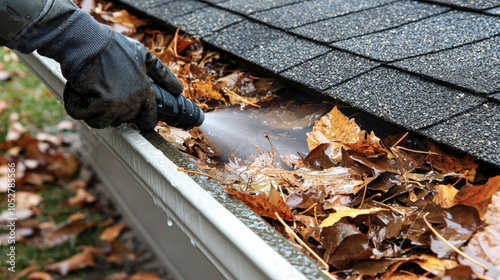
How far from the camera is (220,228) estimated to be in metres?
1.01

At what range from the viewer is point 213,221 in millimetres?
1037

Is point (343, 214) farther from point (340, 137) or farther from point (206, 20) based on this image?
point (206, 20)

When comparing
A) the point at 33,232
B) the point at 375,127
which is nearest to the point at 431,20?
the point at 375,127

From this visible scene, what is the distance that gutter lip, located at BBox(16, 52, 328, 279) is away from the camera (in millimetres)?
903

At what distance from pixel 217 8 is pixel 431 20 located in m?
1.13

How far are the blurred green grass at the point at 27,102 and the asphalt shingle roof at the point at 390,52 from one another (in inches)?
128

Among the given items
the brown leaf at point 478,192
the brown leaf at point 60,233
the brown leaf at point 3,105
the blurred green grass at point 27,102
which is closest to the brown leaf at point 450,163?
the brown leaf at point 478,192

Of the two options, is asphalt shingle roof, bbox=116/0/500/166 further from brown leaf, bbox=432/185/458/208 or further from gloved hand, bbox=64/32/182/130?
gloved hand, bbox=64/32/182/130

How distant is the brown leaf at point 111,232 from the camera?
3.76 meters

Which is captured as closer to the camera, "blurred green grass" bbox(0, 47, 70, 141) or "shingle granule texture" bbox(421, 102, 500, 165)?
"shingle granule texture" bbox(421, 102, 500, 165)

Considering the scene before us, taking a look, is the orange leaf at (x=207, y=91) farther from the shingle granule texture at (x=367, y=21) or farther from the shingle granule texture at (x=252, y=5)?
the shingle granule texture at (x=252, y=5)


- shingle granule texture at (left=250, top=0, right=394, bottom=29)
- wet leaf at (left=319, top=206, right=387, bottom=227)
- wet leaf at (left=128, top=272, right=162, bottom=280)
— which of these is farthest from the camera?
wet leaf at (left=128, top=272, right=162, bottom=280)

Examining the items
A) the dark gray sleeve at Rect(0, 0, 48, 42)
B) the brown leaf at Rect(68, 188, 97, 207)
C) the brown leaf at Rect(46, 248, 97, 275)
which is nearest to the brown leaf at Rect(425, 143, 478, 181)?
the dark gray sleeve at Rect(0, 0, 48, 42)

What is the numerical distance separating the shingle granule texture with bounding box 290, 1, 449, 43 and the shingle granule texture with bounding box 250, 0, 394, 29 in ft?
0.21
